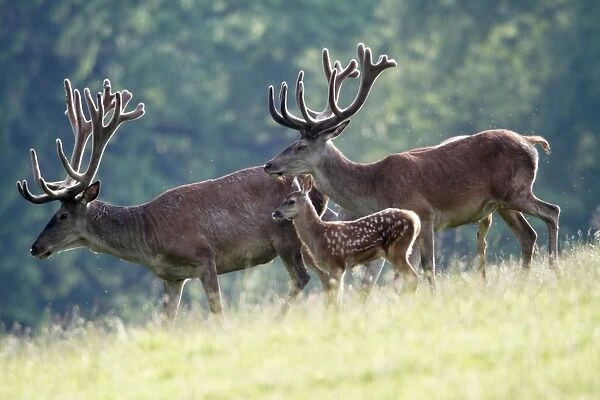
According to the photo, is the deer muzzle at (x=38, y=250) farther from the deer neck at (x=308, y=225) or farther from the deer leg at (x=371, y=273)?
the deer leg at (x=371, y=273)

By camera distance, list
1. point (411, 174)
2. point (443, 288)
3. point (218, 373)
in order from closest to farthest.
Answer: point (218, 373)
point (443, 288)
point (411, 174)

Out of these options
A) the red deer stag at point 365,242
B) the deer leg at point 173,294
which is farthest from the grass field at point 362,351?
the deer leg at point 173,294

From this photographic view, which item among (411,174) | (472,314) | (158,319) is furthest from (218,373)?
(411,174)

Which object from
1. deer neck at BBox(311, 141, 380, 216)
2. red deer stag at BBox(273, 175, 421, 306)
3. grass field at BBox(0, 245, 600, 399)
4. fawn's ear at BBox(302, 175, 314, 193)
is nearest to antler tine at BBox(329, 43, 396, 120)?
deer neck at BBox(311, 141, 380, 216)

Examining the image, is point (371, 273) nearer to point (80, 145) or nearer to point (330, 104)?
point (330, 104)

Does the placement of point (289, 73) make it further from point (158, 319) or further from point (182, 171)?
point (158, 319)

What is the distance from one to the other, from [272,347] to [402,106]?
25462 millimetres

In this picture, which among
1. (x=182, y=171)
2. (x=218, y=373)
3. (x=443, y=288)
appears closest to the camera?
(x=218, y=373)

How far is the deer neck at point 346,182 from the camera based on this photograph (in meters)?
13.6

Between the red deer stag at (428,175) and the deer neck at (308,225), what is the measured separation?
0.95 meters

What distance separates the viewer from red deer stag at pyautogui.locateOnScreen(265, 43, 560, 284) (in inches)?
→ 528

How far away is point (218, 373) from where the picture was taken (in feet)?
30.8

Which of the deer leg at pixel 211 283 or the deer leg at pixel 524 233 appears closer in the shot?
the deer leg at pixel 211 283

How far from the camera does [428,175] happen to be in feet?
44.1
